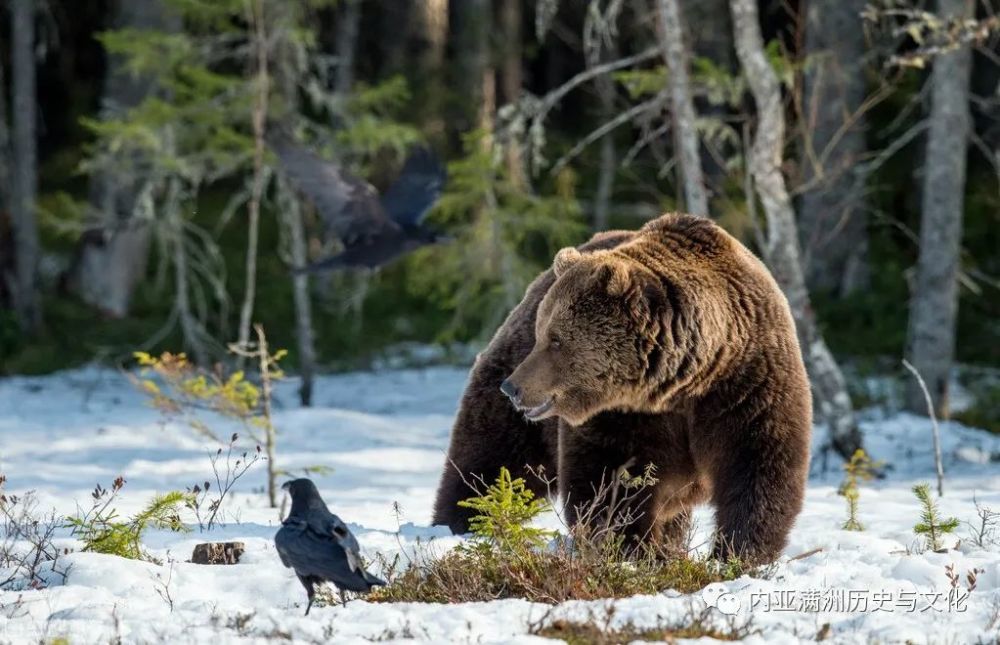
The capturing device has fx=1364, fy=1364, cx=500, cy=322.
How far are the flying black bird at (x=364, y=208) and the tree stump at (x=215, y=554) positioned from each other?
18.3ft

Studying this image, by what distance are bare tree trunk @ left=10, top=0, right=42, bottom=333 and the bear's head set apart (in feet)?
50.4

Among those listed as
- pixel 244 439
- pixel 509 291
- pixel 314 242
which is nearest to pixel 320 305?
pixel 314 242

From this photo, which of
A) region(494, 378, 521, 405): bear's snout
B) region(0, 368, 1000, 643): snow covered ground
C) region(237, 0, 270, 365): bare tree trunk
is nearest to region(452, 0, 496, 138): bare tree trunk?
region(237, 0, 270, 365): bare tree trunk

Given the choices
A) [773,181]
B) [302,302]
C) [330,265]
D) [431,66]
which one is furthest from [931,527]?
[431,66]

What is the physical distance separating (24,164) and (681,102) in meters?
11.5

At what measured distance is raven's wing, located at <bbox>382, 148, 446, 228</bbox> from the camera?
12234 millimetres

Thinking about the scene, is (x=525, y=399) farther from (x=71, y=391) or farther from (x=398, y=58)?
(x=398, y=58)

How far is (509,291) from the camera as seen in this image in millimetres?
16141

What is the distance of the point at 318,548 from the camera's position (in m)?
4.89

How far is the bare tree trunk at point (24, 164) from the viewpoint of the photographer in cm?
1934

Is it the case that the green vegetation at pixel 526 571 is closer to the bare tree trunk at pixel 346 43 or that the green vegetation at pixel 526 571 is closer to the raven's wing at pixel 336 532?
the raven's wing at pixel 336 532

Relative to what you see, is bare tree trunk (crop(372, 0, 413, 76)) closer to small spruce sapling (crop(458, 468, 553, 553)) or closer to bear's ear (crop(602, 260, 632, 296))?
bear's ear (crop(602, 260, 632, 296))

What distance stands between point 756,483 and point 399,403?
1257cm

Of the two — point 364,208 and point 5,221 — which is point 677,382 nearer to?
point 364,208
